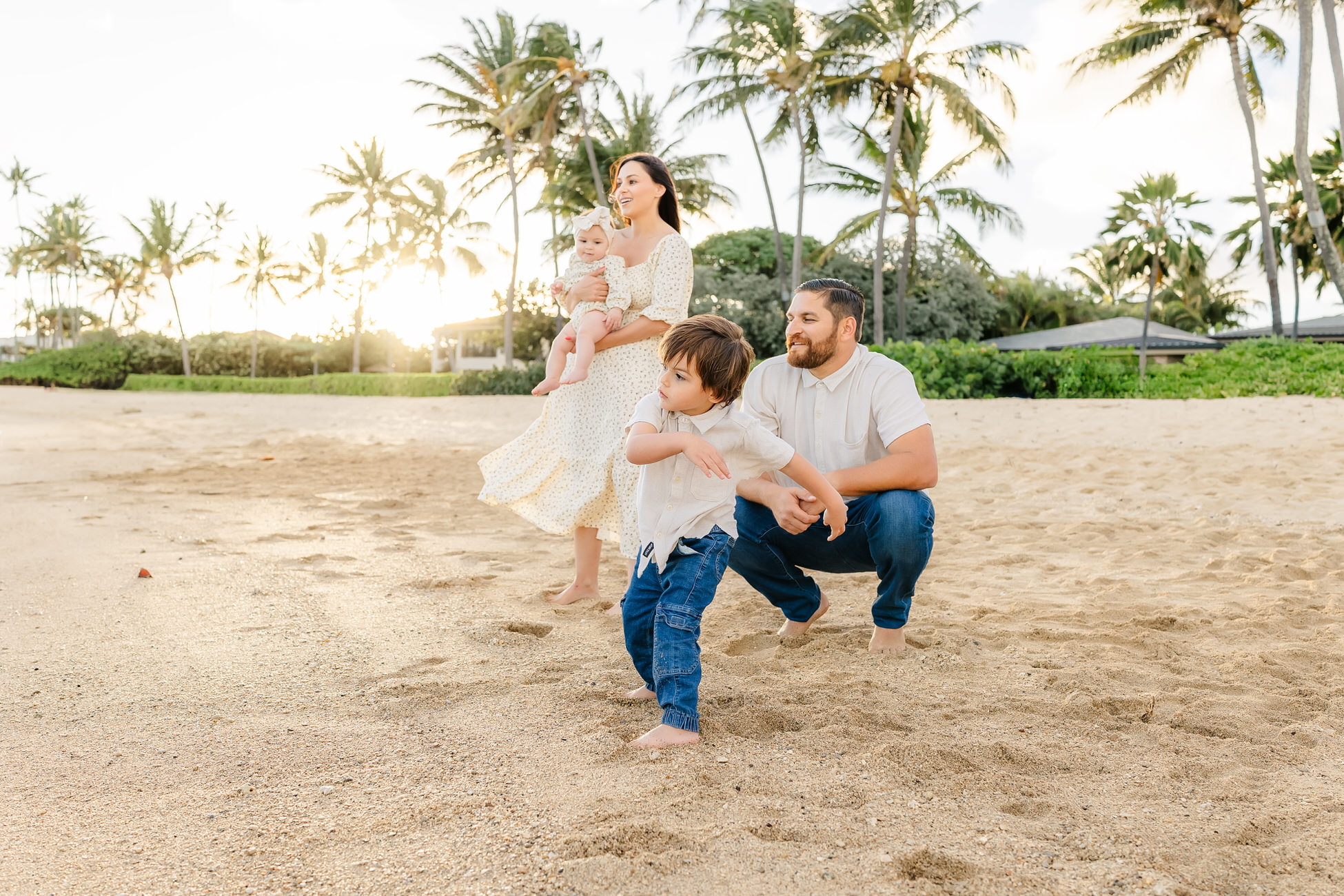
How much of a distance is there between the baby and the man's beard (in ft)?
2.44

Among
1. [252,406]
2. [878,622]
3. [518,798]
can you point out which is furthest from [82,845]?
[252,406]

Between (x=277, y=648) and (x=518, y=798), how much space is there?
1.39m

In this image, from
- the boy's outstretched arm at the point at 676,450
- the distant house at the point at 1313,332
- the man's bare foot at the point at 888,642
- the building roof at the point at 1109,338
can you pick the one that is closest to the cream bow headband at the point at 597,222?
the boy's outstretched arm at the point at 676,450

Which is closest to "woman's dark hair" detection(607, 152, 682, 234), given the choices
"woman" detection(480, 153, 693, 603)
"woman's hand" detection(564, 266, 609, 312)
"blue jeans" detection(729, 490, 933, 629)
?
"woman" detection(480, 153, 693, 603)

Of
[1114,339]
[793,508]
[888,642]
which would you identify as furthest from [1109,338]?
[793,508]

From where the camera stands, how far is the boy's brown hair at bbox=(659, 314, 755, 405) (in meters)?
2.07

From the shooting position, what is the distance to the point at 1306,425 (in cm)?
878

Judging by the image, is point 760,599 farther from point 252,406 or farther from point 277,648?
point 252,406

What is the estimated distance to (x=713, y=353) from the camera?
2.07 meters

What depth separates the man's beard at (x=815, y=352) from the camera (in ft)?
8.69

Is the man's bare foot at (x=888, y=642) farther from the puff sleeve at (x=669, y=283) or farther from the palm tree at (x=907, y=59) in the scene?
the palm tree at (x=907, y=59)

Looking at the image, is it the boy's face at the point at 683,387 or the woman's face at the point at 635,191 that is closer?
the boy's face at the point at 683,387

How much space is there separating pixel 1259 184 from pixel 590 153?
16.1m

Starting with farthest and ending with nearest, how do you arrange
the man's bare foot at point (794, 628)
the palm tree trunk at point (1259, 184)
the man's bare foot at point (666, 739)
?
the palm tree trunk at point (1259, 184), the man's bare foot at point (794, 628), the man's bare foot at point (666, 739)
